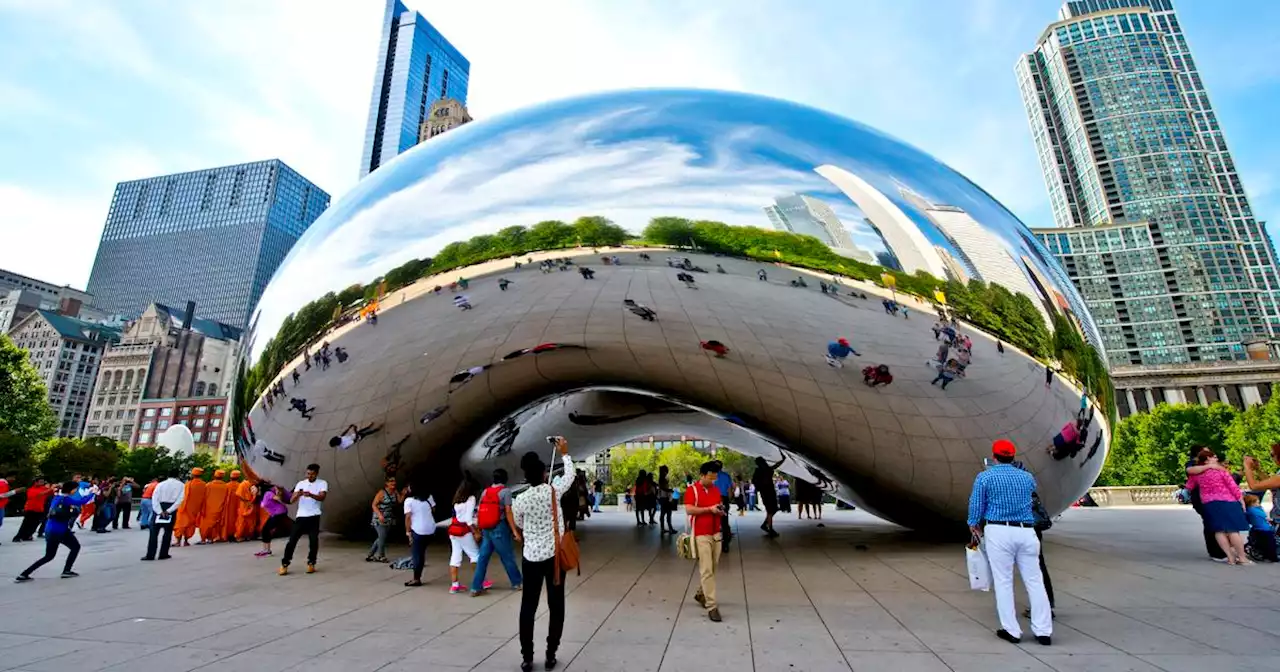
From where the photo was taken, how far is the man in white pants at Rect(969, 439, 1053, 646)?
12.4 feet

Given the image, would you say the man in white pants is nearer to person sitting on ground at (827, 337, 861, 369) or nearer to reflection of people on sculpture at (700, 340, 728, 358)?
person sitting on ground at (827, 337, 861, 369)

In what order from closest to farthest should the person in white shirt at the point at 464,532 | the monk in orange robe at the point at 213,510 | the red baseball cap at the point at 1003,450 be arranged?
the red baseball cap at the point at 1003,450, the person in white shirt at the point at 464,532, the monk in orange robe at the point at 213,510

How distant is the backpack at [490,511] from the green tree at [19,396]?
148 feet

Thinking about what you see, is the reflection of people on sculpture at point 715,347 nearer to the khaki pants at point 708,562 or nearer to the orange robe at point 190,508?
the khaki pants at point 708,562

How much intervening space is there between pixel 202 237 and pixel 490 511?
692ft

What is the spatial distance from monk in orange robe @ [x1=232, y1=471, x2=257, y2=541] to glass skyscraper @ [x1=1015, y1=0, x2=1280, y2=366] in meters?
125

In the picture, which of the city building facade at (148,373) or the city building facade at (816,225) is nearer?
the city building facade at (816,225)

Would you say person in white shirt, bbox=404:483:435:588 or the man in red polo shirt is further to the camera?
person in white shirt, bbox=404:483:435:588

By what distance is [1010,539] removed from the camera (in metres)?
3.96

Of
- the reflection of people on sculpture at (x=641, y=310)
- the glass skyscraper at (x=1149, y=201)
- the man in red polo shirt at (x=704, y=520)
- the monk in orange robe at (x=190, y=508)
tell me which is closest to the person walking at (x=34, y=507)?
the monk in orange robe at (x=190, y=508)

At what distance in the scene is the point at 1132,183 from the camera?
115812 mm

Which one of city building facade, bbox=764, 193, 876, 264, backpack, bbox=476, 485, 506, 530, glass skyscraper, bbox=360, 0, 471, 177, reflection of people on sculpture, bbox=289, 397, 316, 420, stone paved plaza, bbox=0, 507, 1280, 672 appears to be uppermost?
glass skyscraper, bbox=360, 0, 471, 177

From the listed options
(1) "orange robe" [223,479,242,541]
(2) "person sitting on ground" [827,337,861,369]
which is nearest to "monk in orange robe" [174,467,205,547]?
(1) "orange robe" [223,479,242,541]

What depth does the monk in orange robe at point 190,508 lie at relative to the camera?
10.2m
